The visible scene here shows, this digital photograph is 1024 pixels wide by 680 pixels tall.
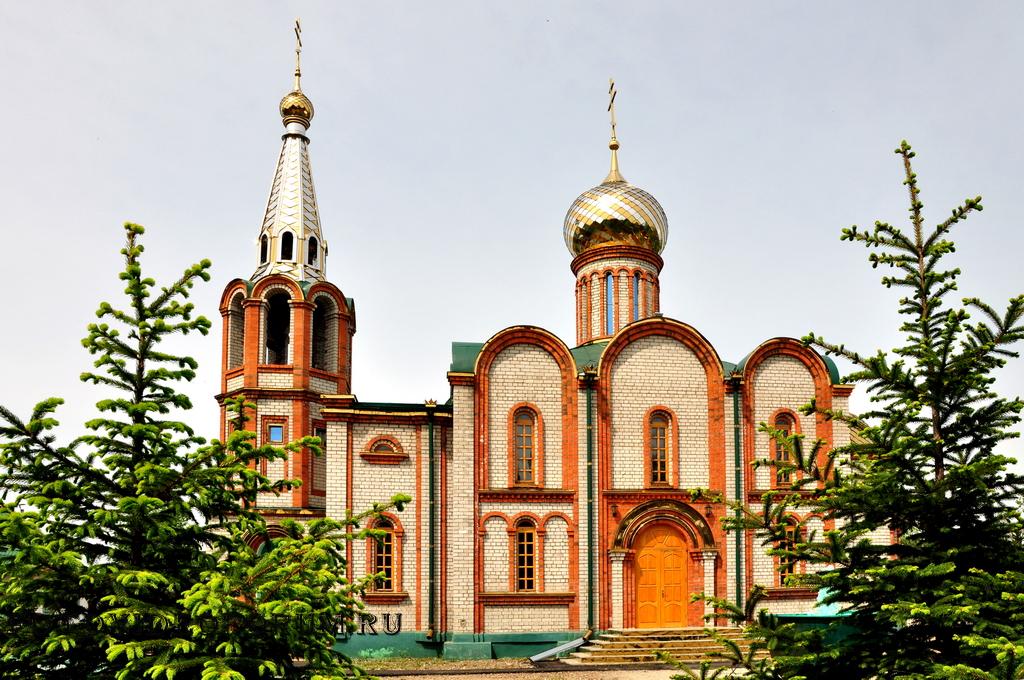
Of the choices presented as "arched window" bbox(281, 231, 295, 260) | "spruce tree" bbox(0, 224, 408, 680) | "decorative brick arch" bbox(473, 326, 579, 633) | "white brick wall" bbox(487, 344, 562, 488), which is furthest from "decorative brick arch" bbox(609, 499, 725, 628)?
"spruce tree" bbox(0, 224, 408, 680)

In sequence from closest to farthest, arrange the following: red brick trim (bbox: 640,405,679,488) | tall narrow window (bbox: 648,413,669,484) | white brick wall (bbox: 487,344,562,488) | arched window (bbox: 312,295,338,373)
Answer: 1. white brick wall (bbox: 487,344,562,488)
2. red brick trim (bbox: 640,405,679,488)
3. tall narrow window (bbox: 648,413,669,484)
4. arched window (bbox: 312,295,338,373)

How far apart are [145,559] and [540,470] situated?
12714 millimetres

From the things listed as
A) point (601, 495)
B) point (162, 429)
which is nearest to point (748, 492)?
point (601, 495)

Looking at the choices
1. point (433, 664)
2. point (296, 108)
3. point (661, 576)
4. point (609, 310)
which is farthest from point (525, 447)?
point (296, 108)

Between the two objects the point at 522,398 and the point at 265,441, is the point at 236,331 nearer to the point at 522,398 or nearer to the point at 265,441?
the point at 265,441

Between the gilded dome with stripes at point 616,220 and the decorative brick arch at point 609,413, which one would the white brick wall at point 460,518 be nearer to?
the decorative brick arch at point 609,413

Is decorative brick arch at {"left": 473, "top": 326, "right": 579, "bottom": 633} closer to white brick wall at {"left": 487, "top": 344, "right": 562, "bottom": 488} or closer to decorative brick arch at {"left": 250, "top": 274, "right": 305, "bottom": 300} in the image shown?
white brick wall at {"left": 487, "top": 344, "right": 562, "bottom": 488}

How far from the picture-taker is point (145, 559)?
806 cm

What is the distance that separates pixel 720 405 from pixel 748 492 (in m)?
1.96

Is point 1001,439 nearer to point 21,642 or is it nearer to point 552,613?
point 21,642

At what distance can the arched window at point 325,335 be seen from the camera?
22.2 meters

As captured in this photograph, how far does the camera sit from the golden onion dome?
25.0 metres

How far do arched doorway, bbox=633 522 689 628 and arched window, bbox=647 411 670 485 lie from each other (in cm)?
102

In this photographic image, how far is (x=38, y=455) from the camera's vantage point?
7668 mm
